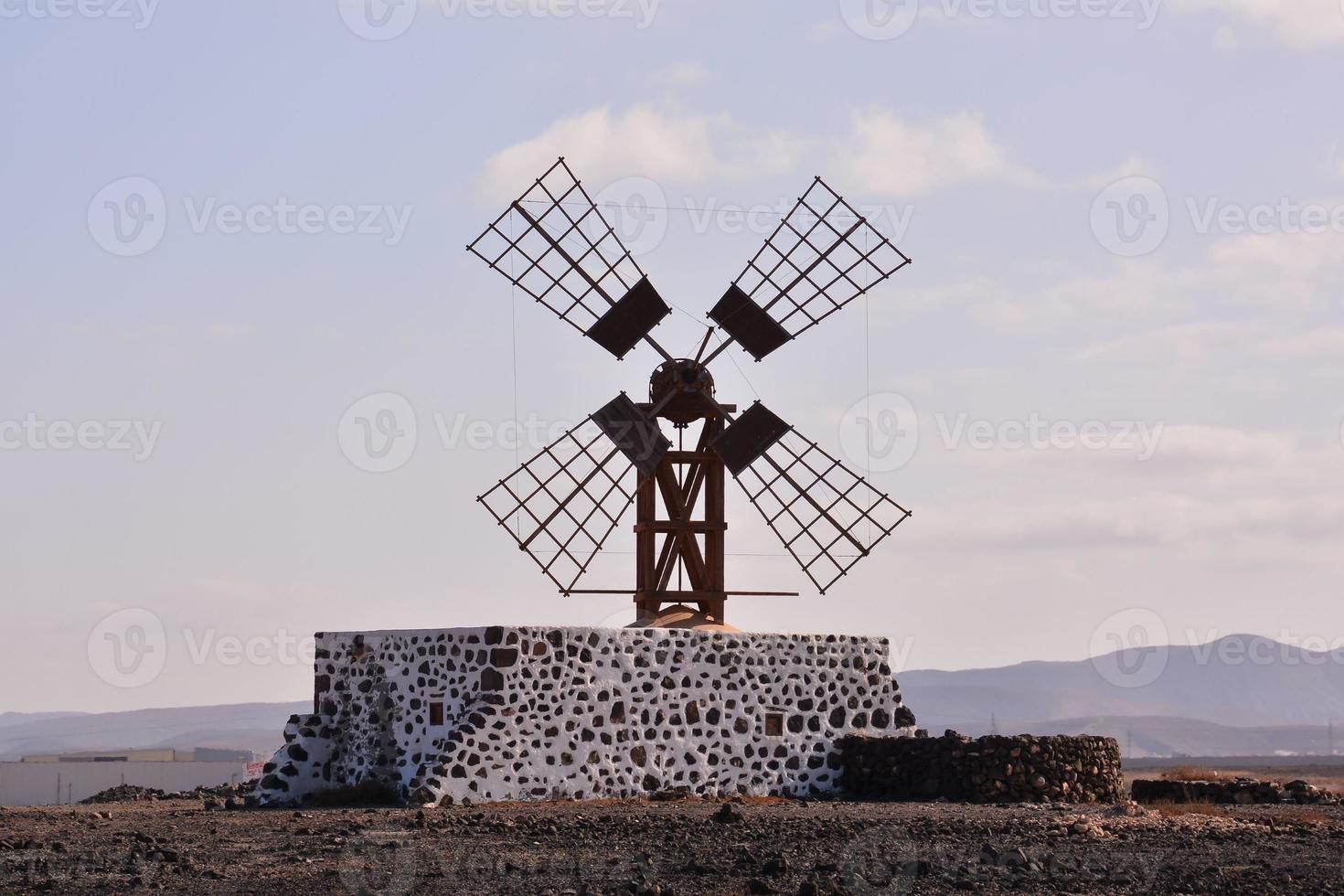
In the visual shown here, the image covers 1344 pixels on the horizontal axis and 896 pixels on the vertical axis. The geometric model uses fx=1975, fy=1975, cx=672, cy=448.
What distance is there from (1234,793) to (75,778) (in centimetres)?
2077

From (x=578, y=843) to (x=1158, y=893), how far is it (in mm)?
3808

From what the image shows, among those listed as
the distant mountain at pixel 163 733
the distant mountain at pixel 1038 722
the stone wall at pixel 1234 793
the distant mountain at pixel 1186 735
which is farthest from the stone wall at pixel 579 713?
the distant mountain at pixel 163 733

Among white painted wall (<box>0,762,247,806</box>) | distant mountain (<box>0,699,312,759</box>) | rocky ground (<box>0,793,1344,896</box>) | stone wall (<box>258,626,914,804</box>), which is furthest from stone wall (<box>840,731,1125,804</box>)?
distant mountain (<box>0,699,312,759</box>)

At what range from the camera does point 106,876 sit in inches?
455

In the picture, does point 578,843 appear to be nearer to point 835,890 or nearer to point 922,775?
point 835,890

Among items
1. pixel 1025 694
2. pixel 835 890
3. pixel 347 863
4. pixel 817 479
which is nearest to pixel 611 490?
pixel 817 479

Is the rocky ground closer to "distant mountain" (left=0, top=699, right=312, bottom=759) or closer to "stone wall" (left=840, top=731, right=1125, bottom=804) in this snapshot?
"stone wall" (left=840, top=731, right=1125, bottom=804)

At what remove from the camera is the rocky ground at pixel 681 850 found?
Answer: 11.1 meters

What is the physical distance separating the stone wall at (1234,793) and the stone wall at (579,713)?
2.44 meters

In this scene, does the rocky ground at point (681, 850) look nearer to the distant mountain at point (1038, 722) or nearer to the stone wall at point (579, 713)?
the stone wall at point (579, 713)

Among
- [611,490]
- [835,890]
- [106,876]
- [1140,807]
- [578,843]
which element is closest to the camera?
[835,890]

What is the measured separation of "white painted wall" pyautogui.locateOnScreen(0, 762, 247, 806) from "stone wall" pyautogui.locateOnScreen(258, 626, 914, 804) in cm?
1440

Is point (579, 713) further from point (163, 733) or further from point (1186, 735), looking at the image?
point (163, 733)

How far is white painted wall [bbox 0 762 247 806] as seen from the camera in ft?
104
